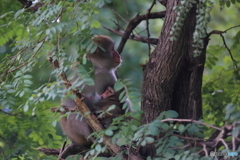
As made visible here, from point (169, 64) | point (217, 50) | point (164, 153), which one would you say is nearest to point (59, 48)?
point (169, 64)

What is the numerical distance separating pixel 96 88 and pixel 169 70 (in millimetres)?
1245

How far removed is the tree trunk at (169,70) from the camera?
14.0 ft

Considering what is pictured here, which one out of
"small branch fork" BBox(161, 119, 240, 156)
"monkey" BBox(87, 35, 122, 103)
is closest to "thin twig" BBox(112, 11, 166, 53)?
"monkey" BBox(87, 35, 122, 103)

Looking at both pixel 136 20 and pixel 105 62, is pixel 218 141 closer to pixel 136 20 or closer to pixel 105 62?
pixel 105 62

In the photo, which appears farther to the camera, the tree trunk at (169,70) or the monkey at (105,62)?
the monkey at (105,62)

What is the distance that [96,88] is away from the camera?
524cm

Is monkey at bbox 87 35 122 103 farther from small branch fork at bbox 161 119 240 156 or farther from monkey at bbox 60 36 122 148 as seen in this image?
small branch fork at bbox 161 119 240 156

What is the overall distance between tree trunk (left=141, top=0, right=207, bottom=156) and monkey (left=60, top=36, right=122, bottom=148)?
746 millimetres

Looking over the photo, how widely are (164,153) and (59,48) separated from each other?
1.46 meters

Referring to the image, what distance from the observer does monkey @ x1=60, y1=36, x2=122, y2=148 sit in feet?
16.4

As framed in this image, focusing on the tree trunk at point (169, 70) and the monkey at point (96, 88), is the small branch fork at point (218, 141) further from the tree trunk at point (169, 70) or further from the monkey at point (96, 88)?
the monkey at point (96, 88)

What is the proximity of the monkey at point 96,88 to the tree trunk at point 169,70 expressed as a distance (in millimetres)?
746

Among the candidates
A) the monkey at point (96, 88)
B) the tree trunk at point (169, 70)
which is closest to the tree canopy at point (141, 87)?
the tree trunk at point (169, 70)

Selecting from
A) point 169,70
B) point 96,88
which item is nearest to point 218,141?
point 169,70
